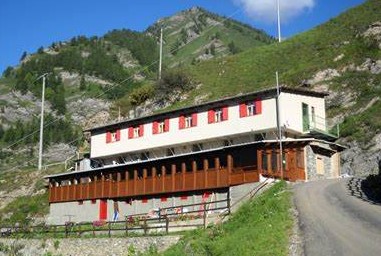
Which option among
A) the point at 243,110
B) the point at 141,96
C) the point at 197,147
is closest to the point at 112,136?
the point at 197,147

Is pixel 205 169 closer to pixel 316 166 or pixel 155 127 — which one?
pixel 316 166

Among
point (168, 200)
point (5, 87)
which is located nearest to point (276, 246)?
point (168, 200)

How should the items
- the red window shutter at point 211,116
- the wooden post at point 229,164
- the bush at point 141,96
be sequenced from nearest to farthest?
the wooden post at point 229,164 → the red window shutter at point 211,116 → the bush at point 141,96

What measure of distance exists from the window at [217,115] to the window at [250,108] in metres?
1.57

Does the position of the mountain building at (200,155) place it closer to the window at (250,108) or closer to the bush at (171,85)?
the window at (250,108)

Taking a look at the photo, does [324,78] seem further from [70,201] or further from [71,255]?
[71,255]

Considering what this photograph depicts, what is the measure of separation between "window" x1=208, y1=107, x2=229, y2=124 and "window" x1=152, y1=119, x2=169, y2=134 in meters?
5.07

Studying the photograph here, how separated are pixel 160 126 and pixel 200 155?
10640mm

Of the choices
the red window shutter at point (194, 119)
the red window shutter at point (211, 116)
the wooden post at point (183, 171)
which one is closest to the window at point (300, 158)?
the wooden post at point (183, 171)

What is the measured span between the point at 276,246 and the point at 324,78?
48.3 metres

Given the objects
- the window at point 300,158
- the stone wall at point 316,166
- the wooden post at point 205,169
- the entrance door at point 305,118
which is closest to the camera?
the wooden post at point 205,169

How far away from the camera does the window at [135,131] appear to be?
2249 inches

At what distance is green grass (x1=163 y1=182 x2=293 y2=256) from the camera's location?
82.7 feet

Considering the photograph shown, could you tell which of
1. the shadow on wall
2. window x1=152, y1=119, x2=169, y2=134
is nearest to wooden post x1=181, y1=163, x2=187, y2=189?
window x1=152, y1=119, x2=169, y2=134
